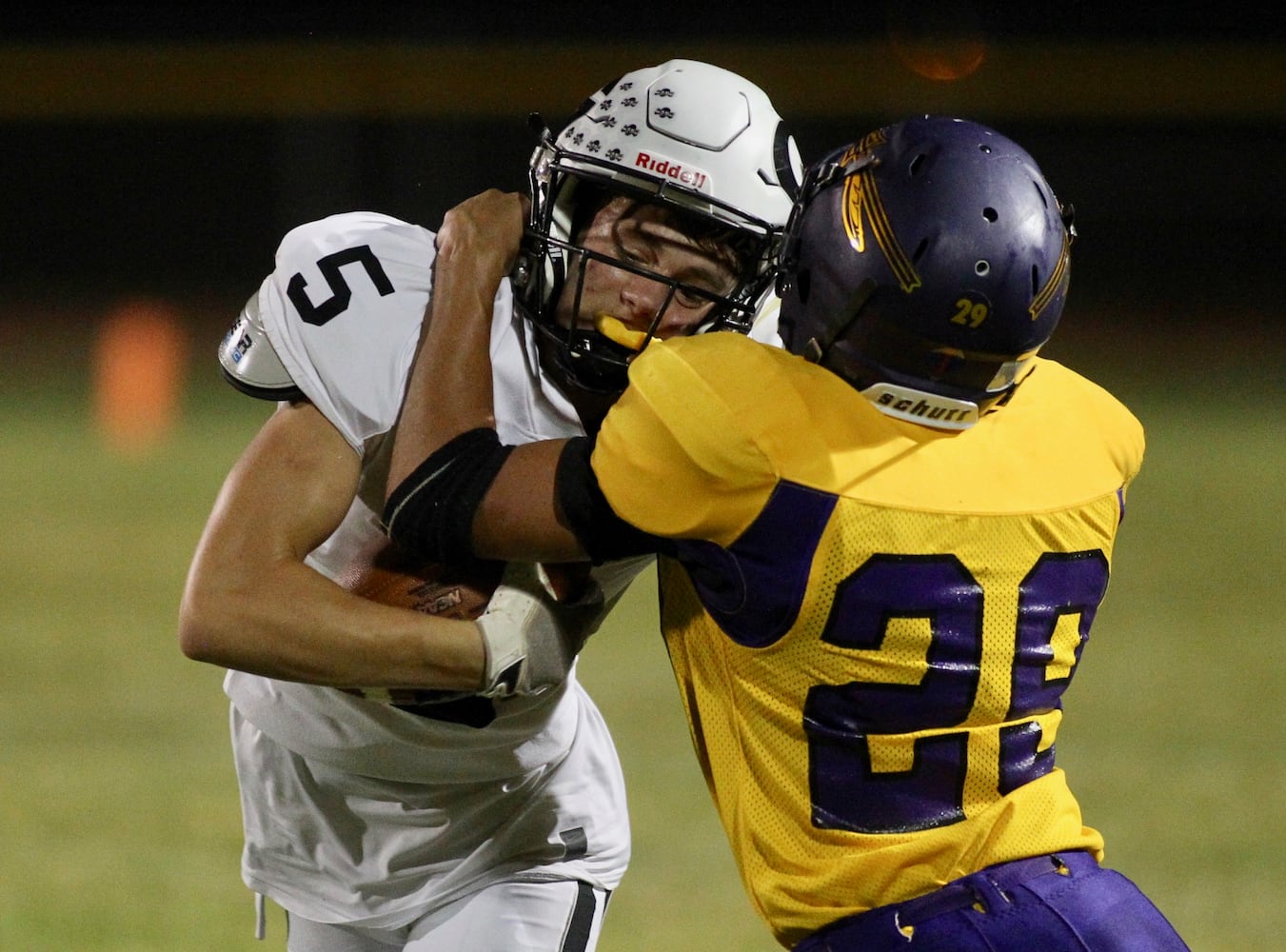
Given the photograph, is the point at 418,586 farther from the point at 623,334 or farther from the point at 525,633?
the point at 623,334

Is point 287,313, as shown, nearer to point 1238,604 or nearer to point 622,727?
point 622,727

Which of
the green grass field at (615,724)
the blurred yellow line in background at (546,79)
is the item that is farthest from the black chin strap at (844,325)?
the blurred yellow line in background at (546,79)

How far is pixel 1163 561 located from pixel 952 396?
6.11m

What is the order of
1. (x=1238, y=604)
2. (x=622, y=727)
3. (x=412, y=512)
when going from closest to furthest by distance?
(x=412, y=512) < (x=622, y=727) < (x=1238, y=604)

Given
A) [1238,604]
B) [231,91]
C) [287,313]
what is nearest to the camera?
[287,313]

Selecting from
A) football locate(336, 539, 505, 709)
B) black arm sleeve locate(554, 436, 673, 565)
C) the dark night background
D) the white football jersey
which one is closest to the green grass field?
the white football jersey

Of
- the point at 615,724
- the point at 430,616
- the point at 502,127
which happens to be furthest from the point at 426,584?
the point at 502,127

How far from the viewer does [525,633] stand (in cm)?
238

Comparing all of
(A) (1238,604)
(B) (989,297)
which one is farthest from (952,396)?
(A) (1238,604)

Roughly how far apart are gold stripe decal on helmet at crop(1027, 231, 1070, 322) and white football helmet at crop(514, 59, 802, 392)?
0.67m

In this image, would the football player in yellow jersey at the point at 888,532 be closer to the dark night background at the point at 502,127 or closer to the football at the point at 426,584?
the football at the point at 426,584

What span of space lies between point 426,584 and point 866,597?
2.59 feet

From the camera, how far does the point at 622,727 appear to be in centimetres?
565

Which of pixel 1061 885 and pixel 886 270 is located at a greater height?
pixel 886 270
